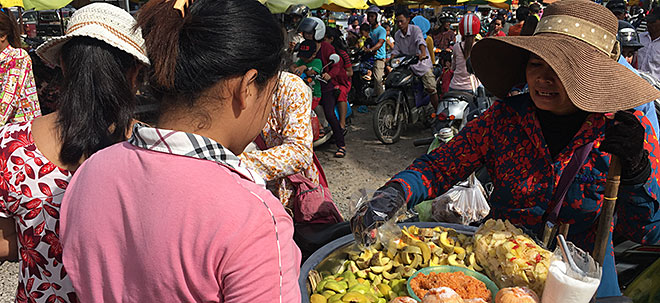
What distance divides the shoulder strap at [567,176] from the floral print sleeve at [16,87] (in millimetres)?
3294

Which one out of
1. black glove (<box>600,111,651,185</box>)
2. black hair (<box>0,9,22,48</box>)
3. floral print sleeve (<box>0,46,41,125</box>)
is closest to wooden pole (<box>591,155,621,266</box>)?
black glove (<box>600,111,651,185</box>)

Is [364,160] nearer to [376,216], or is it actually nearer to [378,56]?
[378,56]

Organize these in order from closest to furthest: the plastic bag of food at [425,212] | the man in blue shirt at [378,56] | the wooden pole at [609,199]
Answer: the wooden pole at [609,199] → the plastic bag of food at [425,212] → the man in blue shirt at [378,56]

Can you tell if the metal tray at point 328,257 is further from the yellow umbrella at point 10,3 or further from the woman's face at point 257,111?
the yellow umbrella at point 10,3

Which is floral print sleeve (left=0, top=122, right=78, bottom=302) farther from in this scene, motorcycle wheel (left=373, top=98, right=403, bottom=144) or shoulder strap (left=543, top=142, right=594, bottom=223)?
motorcycle wheel (left=373, top=98, right=403, bottom=144)

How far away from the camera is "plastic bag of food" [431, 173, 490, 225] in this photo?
2.99 m

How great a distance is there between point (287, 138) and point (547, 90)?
1.21 metres

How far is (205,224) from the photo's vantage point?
2.70ft

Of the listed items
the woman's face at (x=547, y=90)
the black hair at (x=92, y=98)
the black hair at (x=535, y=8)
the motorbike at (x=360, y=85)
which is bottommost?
the motorbike at (x=360, y=85)

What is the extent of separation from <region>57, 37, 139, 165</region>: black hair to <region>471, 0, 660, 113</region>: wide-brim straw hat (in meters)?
1.37

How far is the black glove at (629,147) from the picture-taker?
148cm

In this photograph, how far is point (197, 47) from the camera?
36.8 inches

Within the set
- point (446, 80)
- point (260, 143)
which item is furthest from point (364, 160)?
point (260, 143)

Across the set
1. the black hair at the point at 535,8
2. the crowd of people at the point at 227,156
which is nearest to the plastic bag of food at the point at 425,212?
the crowd of people at the point at 227,156
